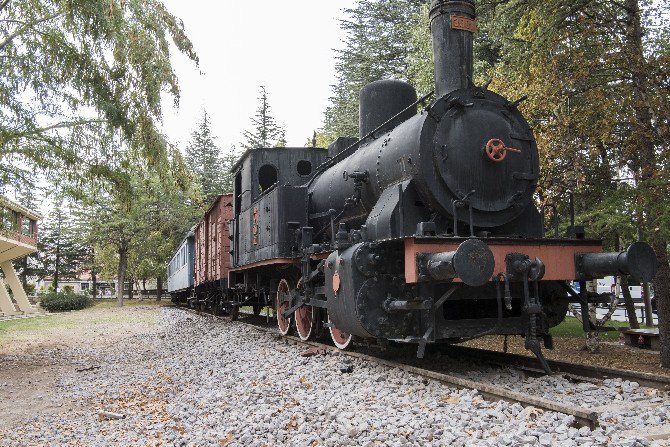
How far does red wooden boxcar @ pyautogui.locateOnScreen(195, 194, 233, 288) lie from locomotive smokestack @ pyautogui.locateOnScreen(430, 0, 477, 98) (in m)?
8.71

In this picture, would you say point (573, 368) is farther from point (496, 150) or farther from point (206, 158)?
point (206, 158)

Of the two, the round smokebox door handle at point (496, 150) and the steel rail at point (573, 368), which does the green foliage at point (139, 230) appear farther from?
the round smokebox door handle at point (496, 150)

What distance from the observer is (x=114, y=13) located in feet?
26.5

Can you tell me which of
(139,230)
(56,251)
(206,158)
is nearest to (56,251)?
(56,251)

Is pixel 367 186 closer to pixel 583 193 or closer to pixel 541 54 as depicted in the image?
pixel 541 54

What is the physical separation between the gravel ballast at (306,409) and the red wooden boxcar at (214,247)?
21.5 feet

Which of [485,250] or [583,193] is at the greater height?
[583,193]

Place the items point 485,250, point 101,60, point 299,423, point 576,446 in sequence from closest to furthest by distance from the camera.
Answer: point 576,446 < point 299,423 < point 485,250 < point 101,60

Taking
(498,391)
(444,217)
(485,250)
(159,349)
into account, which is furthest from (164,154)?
(498,391)

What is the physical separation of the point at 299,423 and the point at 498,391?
1.63 m

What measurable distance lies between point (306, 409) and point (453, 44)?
4380mm

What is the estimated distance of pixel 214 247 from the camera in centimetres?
1619

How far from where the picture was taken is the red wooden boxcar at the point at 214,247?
571 inches

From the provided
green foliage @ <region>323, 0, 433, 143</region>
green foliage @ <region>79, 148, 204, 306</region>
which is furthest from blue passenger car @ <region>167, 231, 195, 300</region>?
green foliage @ <region>323, 0, 433, 143</region>
